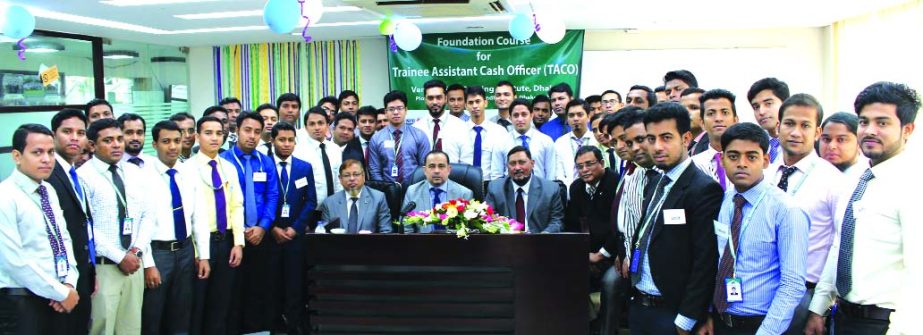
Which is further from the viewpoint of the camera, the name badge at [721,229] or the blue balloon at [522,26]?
the blue balloon at [522,26]

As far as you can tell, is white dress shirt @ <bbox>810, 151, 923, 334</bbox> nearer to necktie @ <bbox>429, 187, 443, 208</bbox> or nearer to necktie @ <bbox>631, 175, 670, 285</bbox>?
Answer: necktie @ <bbox>631, 175, 670, 285</bbox>

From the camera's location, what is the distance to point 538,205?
202 inches

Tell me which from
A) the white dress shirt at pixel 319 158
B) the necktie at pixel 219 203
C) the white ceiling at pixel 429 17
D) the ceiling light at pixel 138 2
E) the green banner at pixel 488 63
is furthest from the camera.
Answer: the green banner at pixel 488 63

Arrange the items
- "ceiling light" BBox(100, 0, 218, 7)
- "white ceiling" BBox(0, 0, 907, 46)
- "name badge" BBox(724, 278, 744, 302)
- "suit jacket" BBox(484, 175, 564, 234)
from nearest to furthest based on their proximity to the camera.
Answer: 1. "name badge" BBox(724, 278, 744, 302)
2. "suit jacket" BBox(484, 175, 564, 234)
3. "ceiling light" BBox(100, 0, 218, 7)
4. "white ceiling" BBox(0, 0, 907, 46)

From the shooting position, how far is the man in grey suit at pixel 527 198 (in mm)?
5133

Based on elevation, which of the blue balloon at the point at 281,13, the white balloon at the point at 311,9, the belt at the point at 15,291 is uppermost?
the white balloon at the point at 311,9

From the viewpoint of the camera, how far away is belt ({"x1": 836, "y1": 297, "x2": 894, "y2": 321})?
2650 mm

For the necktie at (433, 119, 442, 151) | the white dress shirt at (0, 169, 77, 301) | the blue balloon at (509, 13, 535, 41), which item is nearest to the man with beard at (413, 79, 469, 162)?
the necktie at (433, 119, 442, 151)

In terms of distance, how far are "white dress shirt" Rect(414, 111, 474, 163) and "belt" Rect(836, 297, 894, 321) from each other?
3.74 meters

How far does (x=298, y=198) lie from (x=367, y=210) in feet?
1.94

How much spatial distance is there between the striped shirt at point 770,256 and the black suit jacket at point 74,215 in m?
3.12

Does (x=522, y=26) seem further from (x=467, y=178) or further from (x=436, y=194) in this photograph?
(x=436, y=194)

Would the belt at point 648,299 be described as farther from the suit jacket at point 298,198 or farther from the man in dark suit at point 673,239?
the suit jacket at point 298,198

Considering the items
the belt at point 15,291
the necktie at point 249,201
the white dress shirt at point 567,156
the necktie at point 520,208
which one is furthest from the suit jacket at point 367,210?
the belt at point 15,291
